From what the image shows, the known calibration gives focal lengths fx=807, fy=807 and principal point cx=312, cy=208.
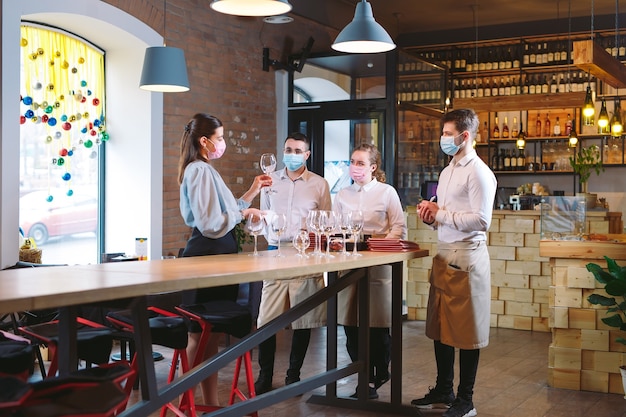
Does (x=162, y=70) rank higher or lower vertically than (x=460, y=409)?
higher

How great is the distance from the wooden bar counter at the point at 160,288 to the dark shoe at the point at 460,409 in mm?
241

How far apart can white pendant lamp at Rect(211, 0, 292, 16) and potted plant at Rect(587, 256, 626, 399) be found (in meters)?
2.58

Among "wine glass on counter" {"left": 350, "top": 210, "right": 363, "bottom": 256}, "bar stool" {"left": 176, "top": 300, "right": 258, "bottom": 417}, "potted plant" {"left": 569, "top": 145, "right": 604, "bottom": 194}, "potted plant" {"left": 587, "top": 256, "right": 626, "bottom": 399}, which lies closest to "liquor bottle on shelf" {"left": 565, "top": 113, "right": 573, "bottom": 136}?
"potted plant" {"left": 569, "top": 145, "right": 604, "bottom": 194}

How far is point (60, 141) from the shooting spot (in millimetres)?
6863

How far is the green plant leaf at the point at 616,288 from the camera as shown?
194 inches

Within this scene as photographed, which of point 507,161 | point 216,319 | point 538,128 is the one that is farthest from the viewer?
point 507,161

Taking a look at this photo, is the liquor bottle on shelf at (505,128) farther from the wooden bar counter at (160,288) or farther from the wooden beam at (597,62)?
the wooden bar counter at (160,288)

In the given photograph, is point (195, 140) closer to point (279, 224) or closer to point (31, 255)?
point (279, 224)

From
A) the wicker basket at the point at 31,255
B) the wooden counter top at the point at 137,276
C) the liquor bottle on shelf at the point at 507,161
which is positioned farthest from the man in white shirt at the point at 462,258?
the liquor bottle on shelf at the point at 507,161

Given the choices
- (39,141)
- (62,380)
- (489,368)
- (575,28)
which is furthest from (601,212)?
(62,380)

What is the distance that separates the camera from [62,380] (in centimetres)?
236

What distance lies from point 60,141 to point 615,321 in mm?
4612

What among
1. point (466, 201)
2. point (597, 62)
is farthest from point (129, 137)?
point (597, 62)

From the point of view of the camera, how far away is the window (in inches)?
258
